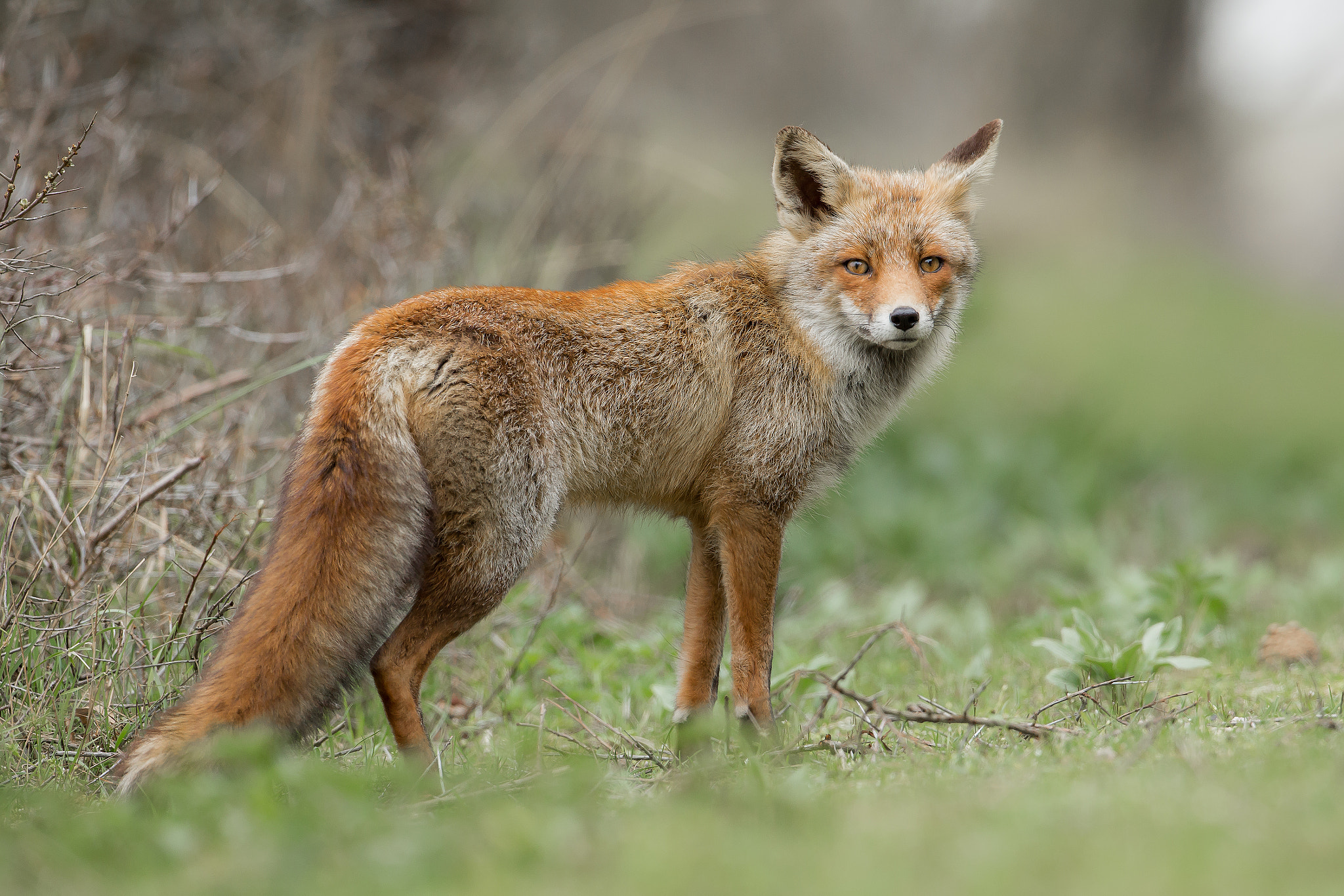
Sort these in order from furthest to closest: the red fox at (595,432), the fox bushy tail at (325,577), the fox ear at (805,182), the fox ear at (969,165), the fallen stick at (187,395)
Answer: the fallen stick at (187,395) → the fox ear at (969,165) → the fox ear at (805,182) → the red fox at (595,432) → the fox bushy tail at (325,577)

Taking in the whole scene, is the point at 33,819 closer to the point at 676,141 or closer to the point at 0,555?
the point at 0,555

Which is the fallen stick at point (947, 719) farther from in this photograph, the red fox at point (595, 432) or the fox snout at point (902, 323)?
the fox snout at point (902, 323)

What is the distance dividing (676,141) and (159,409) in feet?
47.2

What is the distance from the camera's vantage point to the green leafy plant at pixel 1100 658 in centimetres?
423

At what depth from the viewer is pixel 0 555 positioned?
4094 millimetres

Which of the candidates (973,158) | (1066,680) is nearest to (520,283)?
(973,158)

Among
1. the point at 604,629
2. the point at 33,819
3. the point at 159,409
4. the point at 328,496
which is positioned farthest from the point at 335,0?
the point at 33,819

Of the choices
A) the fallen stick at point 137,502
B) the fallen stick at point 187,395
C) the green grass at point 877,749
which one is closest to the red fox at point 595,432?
the green grass at point 877,749

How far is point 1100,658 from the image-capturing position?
14.1ft

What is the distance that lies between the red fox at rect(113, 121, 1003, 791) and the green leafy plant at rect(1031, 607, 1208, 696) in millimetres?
1190

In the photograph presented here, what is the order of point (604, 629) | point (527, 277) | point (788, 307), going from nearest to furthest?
1. point (788, 307)
2. point (604, 629)
3. point (527, 277)

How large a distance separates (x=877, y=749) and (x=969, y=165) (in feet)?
9.37

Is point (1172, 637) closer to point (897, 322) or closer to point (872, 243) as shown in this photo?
point (897, 322)

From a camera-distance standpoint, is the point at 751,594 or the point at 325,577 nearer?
the point at 325,577
